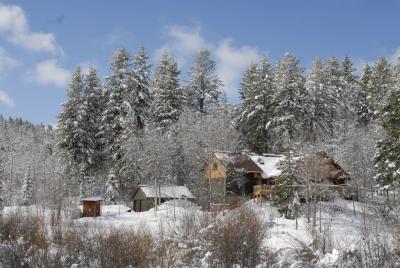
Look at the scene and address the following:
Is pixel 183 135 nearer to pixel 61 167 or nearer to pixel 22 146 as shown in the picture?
pixel 61 167

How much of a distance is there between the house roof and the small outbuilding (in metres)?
4.49

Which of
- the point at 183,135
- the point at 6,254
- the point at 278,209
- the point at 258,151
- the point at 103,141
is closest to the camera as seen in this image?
Result: the point at 6,254

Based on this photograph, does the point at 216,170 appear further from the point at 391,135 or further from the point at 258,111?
the point at 391,135

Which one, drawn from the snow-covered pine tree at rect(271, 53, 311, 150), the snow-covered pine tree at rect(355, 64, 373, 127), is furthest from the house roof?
the snow-covered pine tree at rect(355, 64, 373, 127)

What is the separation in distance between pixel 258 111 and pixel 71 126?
2035 centimetres

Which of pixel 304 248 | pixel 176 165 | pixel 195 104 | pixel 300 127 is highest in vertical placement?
pixel 195 104

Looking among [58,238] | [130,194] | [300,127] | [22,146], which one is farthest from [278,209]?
[22,146]

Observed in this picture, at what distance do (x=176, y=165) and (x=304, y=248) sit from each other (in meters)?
38.1

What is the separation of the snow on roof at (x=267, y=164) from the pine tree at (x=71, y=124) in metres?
18.5

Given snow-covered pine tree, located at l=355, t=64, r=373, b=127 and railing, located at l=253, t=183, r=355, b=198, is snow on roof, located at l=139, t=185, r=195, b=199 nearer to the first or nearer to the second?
railing, located at l=253, t=183, r=355, b=198

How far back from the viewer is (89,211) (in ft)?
129

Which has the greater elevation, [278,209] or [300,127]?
[300,127]

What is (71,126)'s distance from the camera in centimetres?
5419

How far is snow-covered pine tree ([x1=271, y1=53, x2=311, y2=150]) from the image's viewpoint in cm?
5106
